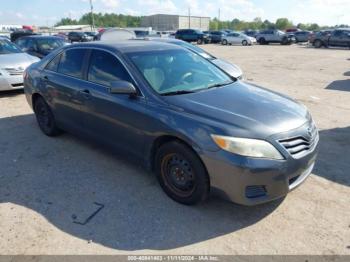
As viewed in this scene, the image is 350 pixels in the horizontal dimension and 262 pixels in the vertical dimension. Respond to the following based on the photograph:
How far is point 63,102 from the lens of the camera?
472 cm

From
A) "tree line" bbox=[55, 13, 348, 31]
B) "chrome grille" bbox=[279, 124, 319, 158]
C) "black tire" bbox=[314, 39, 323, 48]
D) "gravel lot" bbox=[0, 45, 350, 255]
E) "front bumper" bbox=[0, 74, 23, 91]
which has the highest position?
"tree line" bbox=[55, 13, 348, 31]

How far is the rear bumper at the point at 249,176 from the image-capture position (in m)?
2.80

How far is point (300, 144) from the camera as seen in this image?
3.08 metres

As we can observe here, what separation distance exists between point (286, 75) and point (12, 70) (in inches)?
379

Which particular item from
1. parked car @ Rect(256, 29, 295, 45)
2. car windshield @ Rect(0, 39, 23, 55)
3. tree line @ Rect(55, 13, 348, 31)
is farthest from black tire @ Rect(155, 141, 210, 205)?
tree line @ Rect(55, 13, 348, 31)

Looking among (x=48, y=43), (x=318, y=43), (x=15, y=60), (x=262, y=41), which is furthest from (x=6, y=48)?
(x=262, y=41)

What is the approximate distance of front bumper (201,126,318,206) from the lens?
2801mm

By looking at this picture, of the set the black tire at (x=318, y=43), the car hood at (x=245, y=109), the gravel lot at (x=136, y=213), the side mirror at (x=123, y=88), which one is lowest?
the gravel lot at (x=136, y=213)

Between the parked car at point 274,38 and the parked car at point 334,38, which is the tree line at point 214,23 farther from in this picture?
the parked car at point 334,38

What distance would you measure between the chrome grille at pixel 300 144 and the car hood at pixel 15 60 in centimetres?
794

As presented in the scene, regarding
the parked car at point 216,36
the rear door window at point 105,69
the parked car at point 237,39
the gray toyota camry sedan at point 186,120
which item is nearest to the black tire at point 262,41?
the parked car at point 237,39

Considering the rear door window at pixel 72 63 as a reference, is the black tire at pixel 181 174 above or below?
below

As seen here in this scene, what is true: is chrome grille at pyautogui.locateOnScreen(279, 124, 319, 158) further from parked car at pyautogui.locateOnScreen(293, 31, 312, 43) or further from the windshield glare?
parked car at pyautogui.locateOnScreen(293, 31, 312, 43)

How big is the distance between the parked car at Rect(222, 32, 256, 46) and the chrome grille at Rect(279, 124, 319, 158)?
35.3 meters
